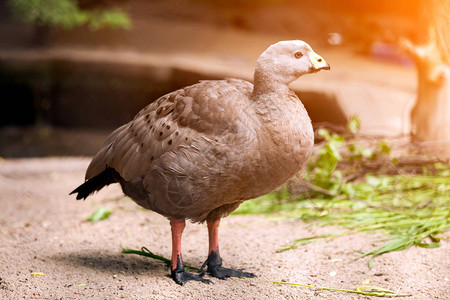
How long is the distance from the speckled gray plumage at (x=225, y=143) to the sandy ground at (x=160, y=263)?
0.39 m

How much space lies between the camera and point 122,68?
7.16 m

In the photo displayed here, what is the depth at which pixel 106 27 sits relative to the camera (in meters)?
8.27

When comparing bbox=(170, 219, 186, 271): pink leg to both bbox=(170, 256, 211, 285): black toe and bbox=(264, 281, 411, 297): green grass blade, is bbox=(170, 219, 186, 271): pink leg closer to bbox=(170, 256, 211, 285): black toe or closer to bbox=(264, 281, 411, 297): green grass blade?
bbox=(170, 256, 211, 285): black toe

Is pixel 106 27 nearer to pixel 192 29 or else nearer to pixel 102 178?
pixel 192 29

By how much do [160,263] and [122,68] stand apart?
15.2 feet

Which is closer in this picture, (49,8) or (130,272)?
(130,272)

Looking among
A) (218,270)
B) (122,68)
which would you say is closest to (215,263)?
(218,270)

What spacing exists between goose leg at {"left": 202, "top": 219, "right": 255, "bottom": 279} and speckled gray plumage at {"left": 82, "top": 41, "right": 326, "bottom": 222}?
0.63 feet

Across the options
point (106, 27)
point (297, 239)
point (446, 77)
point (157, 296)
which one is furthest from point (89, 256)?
point (106, 27)

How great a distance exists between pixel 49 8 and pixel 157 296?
210 inches

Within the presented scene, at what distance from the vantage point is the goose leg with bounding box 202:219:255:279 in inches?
109

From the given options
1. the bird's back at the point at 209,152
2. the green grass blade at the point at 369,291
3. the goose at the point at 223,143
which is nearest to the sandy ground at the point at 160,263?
the green grass blade at the point at 369,291

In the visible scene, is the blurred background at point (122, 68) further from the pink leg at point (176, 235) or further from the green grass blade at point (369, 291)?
the pink leg at point (176, 235)

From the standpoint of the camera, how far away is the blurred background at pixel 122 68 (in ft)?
20.6
